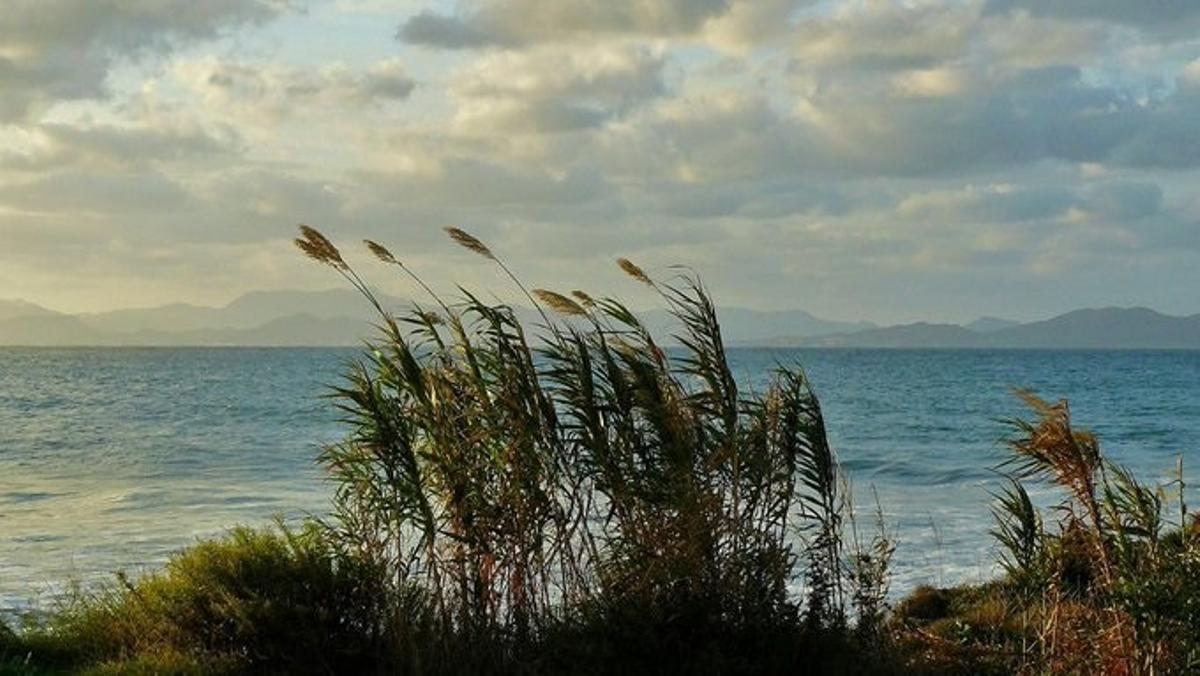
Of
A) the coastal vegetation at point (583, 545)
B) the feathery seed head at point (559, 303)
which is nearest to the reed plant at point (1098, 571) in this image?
the coastal vegetation at point (583, 545)

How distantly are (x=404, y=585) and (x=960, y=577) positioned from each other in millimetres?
10327

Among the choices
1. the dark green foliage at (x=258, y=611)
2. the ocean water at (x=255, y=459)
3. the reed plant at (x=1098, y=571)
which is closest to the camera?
the reed plant at (x=1098, y=571)

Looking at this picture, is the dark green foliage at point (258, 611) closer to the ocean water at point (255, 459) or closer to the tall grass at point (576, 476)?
the tall grass at point (576, 476)

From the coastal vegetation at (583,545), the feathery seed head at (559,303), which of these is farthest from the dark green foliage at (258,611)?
the feathery seed head at (559,303)

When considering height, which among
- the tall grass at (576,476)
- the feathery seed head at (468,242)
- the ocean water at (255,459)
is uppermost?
the feathery seed head at (468,242)

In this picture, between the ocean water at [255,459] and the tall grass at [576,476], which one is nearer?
the tall grass at [576,476]

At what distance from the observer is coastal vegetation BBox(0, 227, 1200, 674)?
948cm

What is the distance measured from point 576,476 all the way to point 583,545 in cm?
53

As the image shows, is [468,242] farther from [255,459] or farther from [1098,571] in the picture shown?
[255,459]

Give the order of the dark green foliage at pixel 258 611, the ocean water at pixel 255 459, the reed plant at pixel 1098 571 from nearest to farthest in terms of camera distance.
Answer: the reed plant at pixel 1098 571 → the dark green foliage at pixel 258 611 → the ocean water at pixel 255 459

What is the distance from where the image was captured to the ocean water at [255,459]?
20.3 metres

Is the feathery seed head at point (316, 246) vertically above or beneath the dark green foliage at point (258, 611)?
above

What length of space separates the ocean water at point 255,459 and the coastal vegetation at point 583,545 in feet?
4.73

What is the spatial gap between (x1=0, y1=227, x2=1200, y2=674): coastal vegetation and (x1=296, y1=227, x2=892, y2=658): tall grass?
0.02 meters
